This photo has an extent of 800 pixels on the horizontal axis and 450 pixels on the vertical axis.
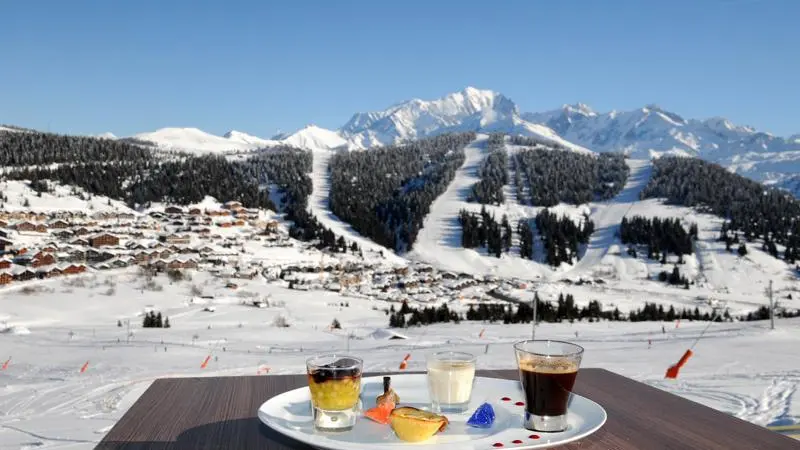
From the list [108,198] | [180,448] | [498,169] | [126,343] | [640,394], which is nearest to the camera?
[180,448]

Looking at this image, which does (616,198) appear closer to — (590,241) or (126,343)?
(590,241)

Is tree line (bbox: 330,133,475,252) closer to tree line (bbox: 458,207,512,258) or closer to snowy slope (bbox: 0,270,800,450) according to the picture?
tree line (bbox: 458,207,512,258)

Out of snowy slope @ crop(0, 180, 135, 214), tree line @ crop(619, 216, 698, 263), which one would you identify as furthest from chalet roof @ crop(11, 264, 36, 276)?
tree line @ crop(619, 216, 698, 263)

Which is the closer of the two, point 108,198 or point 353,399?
point 353,399

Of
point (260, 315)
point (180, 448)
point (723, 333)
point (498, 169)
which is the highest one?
point (498, 169)

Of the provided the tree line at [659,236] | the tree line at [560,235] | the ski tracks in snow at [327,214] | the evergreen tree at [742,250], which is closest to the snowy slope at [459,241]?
the tree line at [560,235]

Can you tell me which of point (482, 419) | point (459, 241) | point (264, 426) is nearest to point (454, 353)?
point (482, 419)

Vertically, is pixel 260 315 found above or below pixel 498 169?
below

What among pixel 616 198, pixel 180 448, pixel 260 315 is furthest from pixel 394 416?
pixel 616 198
